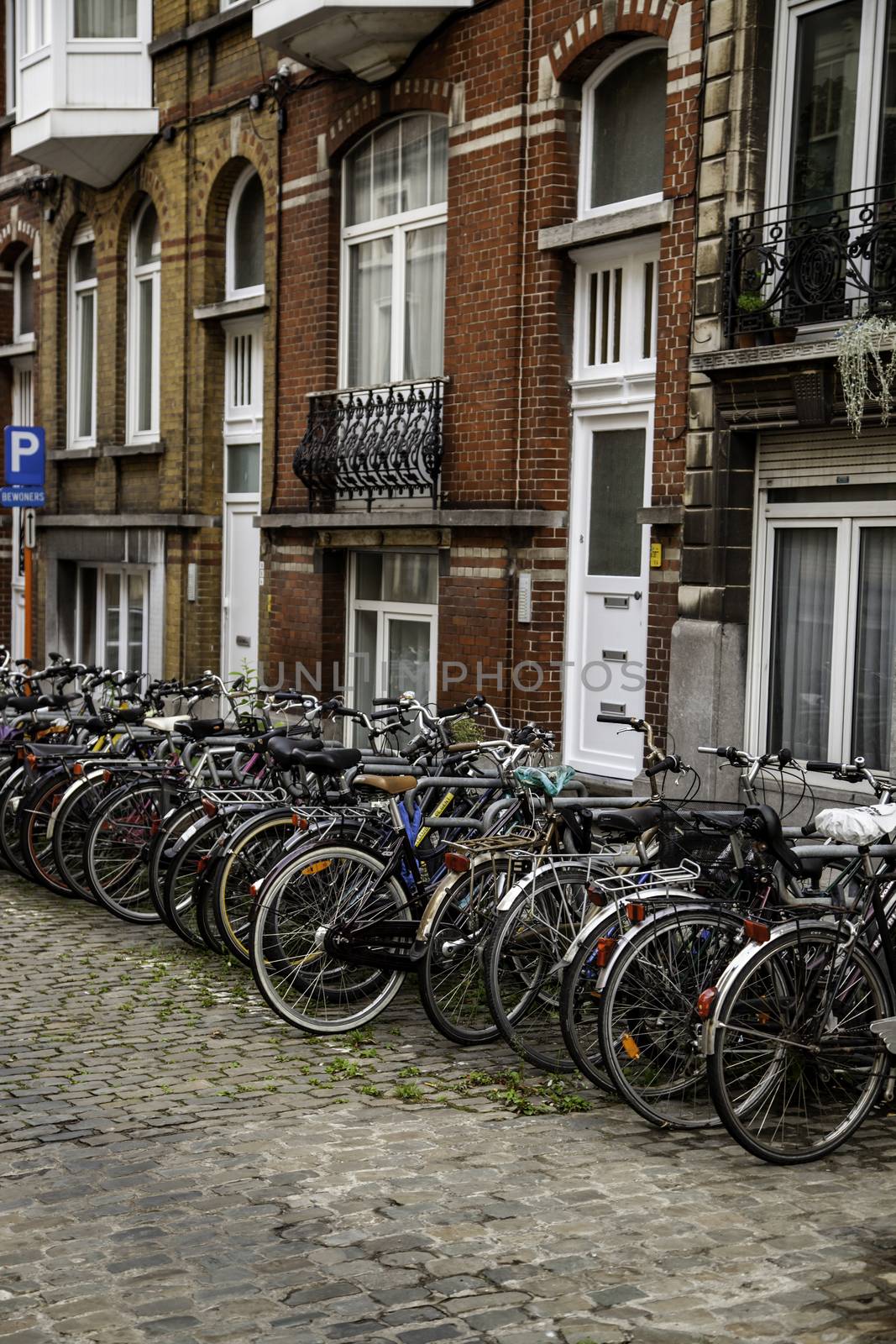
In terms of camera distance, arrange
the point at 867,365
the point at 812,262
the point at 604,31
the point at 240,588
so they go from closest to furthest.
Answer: the point at 867,365
the point at 812,262
the point at 604,31
the point at 240,588

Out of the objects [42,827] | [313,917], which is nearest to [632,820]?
[313,917]

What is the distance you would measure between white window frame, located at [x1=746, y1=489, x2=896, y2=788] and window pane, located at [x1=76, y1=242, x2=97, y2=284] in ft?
38.1

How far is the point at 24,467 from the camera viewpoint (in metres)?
15.7

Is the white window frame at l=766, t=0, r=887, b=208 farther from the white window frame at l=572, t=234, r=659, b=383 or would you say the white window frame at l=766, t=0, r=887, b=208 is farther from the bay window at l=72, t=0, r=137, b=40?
the bay window at l=72, t=0, r=137, b=40

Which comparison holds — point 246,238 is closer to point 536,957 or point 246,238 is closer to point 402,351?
point 402,351

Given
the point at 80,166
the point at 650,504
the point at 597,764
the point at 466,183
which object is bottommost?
the point at 597,764

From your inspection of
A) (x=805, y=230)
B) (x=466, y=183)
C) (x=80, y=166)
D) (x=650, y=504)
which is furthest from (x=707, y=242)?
(x=80, y=166)

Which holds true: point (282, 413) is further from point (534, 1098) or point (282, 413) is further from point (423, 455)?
point (534, 1098)

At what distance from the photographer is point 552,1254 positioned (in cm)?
473

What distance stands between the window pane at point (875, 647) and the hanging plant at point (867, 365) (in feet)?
2.52

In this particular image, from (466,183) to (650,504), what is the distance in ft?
11.1

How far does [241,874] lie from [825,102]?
5621 millimetres

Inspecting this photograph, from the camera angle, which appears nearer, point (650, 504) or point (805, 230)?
point (805, 230)

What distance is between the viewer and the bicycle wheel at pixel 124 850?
373 inches
